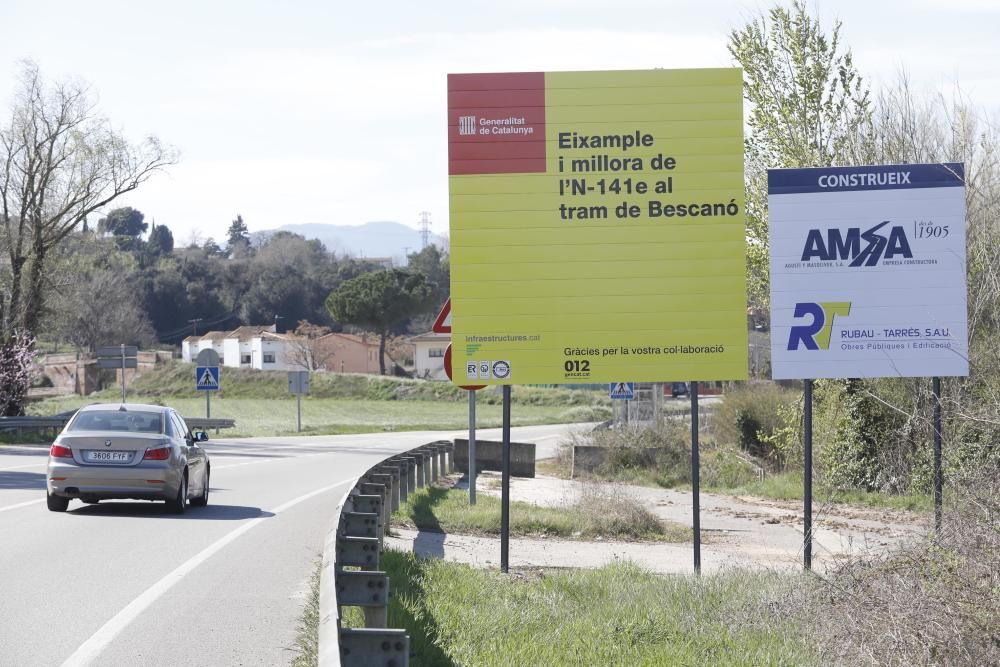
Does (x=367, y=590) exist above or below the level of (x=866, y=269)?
below

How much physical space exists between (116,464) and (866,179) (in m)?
9.66

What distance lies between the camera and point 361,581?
734 centimetres

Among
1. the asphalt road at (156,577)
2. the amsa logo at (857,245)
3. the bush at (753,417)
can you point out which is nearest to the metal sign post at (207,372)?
the bush at (753,417)

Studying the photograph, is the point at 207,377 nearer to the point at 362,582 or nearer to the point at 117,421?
the point at 117,421

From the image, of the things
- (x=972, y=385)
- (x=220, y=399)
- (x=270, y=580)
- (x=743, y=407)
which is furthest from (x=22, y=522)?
(x=220, y=399)

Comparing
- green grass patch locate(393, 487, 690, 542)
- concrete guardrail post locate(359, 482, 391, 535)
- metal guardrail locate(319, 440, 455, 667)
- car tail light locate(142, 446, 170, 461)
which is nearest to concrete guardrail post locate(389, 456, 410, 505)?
metal guardrail locate(319, 440, 455, 667)

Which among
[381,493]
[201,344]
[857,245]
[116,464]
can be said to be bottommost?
[381,493]

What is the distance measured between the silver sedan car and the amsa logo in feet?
28.0

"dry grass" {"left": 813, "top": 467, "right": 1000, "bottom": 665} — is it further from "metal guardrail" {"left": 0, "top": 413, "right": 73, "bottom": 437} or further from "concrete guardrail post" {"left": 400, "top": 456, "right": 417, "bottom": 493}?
"metal guardrail" {"left": 0, "top": 413, "right": 73, "bottom": 437}

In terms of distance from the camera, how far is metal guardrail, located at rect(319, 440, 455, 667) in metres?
5.83

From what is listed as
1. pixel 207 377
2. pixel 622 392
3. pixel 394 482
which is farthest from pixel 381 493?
pixel 207 377

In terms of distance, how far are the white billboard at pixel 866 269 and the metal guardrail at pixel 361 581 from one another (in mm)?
4247

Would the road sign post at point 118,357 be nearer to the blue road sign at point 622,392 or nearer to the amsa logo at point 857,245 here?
the blue road sign at point 622,392

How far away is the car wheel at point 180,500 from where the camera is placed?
1619 centimetres
